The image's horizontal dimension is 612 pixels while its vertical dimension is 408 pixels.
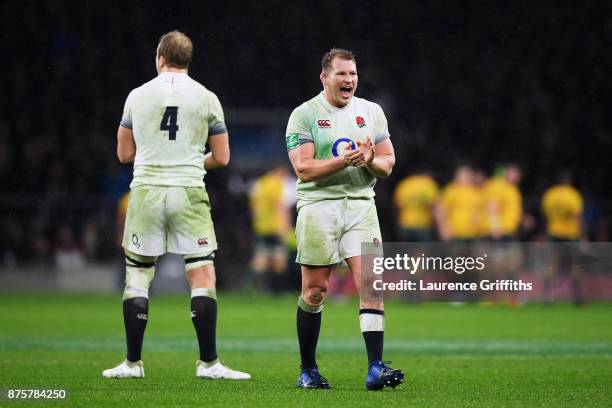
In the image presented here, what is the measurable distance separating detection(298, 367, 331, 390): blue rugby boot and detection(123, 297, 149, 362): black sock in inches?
47.6

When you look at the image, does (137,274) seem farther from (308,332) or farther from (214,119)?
(308,332)

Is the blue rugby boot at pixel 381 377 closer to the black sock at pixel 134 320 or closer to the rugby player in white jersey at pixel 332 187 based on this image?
the rugby player in white jersey at pixel 332 187

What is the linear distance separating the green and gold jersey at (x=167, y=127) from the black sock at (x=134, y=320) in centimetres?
84

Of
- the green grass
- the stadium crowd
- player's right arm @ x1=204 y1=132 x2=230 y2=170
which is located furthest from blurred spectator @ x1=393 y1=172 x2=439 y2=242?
player's right arm @ x1=204 y1=132 x2=230 y2=170

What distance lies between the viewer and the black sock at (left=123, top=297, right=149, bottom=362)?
8.62 metres

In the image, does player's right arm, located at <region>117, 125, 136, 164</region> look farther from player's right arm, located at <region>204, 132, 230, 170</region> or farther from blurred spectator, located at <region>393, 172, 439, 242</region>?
blurred spectator, located at <region>393, 172, 439, 242</region>

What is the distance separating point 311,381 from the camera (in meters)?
8.23

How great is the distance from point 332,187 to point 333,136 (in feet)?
1.11

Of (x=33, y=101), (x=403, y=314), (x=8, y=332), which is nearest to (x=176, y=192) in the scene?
(x=8, y=332)

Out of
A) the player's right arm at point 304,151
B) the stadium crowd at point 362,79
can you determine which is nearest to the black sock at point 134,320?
the player's right arm at point 304,151

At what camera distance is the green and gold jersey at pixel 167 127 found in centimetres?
858

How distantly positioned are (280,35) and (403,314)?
12056mm

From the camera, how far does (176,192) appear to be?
8.59m

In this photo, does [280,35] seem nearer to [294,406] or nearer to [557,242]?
[557,242]
